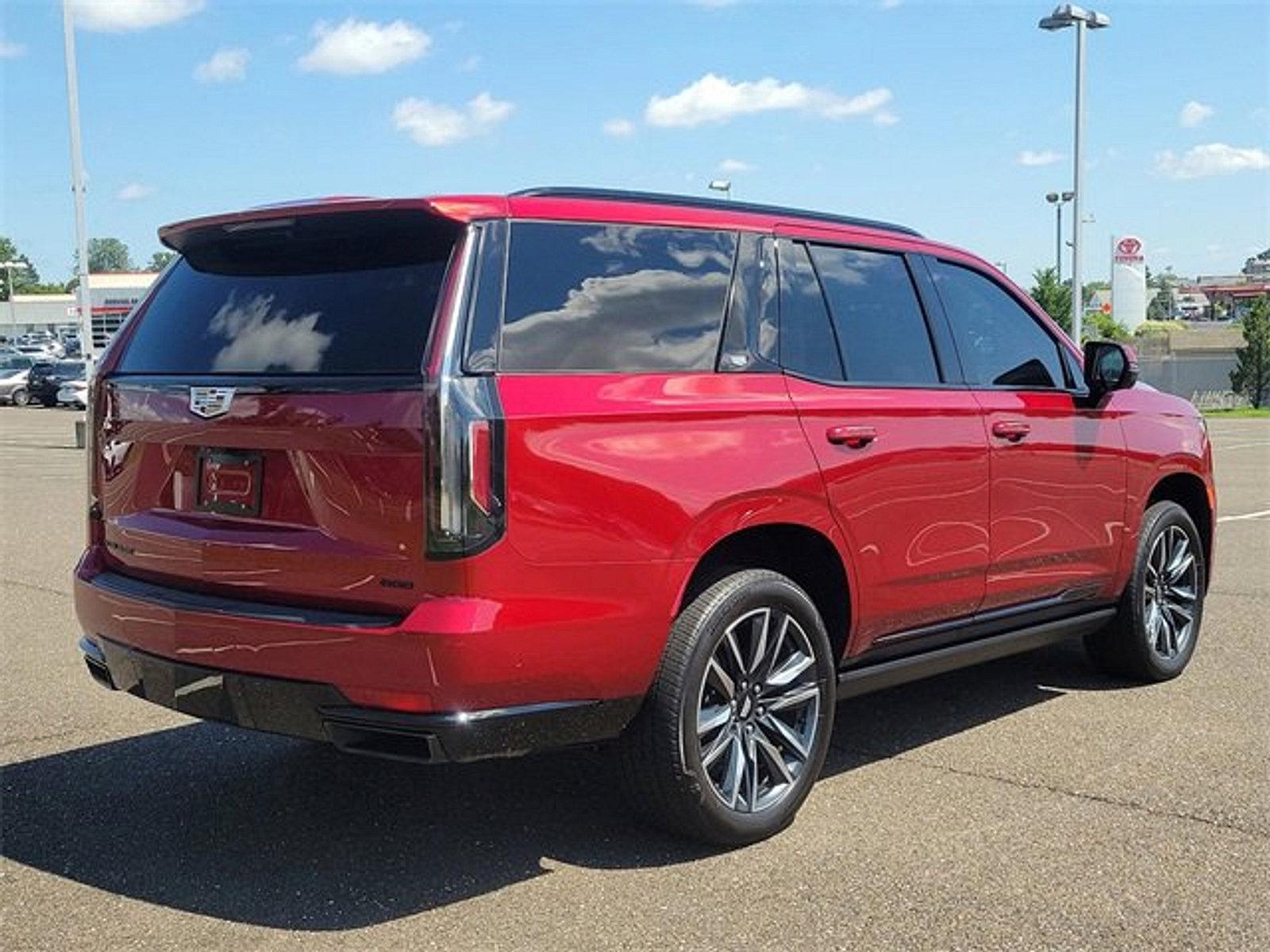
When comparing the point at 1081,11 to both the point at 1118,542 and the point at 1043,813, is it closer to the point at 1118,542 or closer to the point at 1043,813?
the point at 1118,542

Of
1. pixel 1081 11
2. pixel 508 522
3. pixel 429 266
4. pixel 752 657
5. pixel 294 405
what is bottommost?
pixel 752 657

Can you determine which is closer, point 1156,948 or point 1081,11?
point 1156,948

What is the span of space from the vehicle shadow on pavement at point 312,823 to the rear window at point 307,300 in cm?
146

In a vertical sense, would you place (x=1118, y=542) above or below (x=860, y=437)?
below

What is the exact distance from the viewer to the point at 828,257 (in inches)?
192

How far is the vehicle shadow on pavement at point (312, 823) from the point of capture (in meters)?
3.91

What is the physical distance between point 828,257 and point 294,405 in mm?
2033

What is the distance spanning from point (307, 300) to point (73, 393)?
137ft

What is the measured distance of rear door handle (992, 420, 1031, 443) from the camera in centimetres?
523

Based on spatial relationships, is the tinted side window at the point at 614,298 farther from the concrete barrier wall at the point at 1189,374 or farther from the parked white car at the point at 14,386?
the parked white car at the point at 14,386

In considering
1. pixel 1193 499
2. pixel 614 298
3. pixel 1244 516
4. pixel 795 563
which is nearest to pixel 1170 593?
pixel 1193 499

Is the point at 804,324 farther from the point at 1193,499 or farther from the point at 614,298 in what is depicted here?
the point at 1193,499

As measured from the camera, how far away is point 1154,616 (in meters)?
6.30

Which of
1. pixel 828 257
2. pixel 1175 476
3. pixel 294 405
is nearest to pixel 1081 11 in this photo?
pixel 1175 476
